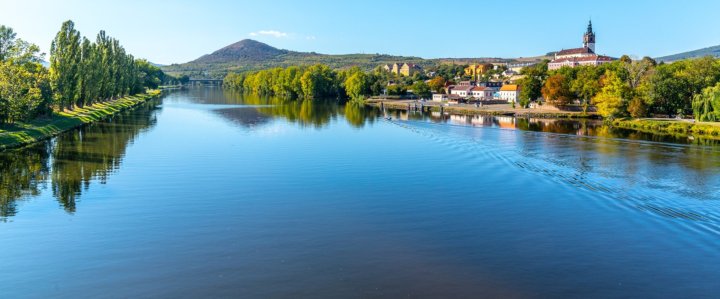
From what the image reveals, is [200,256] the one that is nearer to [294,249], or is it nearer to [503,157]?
[294,249]

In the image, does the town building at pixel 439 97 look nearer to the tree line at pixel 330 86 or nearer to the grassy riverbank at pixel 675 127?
the tree line at pixel 330 86

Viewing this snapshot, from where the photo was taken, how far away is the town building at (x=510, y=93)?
102 m

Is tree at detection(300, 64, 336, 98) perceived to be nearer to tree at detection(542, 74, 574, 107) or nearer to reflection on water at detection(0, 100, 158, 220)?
tree at detection(542, 74, 574, 107)

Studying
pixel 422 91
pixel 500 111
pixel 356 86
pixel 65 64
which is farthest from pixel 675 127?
pixel 422 91

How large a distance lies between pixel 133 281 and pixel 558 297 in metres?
10.2

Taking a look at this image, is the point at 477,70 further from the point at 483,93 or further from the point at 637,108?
the point at 637,108

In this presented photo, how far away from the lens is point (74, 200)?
2117 cm

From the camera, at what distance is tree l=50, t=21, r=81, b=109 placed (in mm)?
50812

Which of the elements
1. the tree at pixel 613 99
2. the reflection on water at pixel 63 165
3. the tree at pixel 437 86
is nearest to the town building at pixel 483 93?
the tree at pixel 437 86

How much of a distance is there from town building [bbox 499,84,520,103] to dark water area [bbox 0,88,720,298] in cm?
6724

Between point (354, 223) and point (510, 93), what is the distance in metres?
91.4

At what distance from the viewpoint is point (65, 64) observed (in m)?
52.1

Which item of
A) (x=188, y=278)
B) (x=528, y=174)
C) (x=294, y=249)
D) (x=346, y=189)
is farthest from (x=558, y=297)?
(x=528, y=174)

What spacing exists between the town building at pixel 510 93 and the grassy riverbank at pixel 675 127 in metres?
41.7
